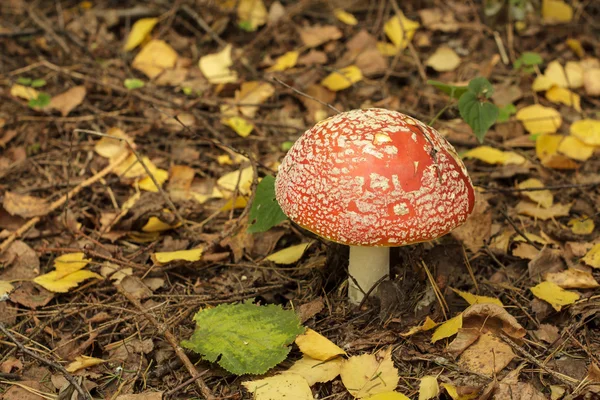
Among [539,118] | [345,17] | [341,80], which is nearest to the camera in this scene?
[539,118]

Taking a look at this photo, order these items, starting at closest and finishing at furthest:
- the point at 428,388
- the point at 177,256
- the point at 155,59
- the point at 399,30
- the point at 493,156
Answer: the point at 428,388 < the point at 177,256 < the point at 493,156 < the point at 155,59 < the point at 399,30

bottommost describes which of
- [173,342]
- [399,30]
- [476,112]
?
[173,342]

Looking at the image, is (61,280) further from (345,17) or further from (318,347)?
(345,17)

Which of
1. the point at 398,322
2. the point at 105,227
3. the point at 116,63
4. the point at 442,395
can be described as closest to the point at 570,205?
the point at 398,322

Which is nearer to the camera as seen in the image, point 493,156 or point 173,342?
point 173,342

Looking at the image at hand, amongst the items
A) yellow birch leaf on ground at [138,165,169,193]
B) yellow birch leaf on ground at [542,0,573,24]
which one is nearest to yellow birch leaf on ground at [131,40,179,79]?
yellow birch leaf on ground at [138,165,169,193]

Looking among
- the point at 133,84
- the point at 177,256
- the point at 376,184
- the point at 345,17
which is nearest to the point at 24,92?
the point at 133,84

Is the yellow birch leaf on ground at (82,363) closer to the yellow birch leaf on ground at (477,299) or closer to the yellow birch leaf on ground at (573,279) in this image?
the yellow birch leaf on ground at (477,299)
